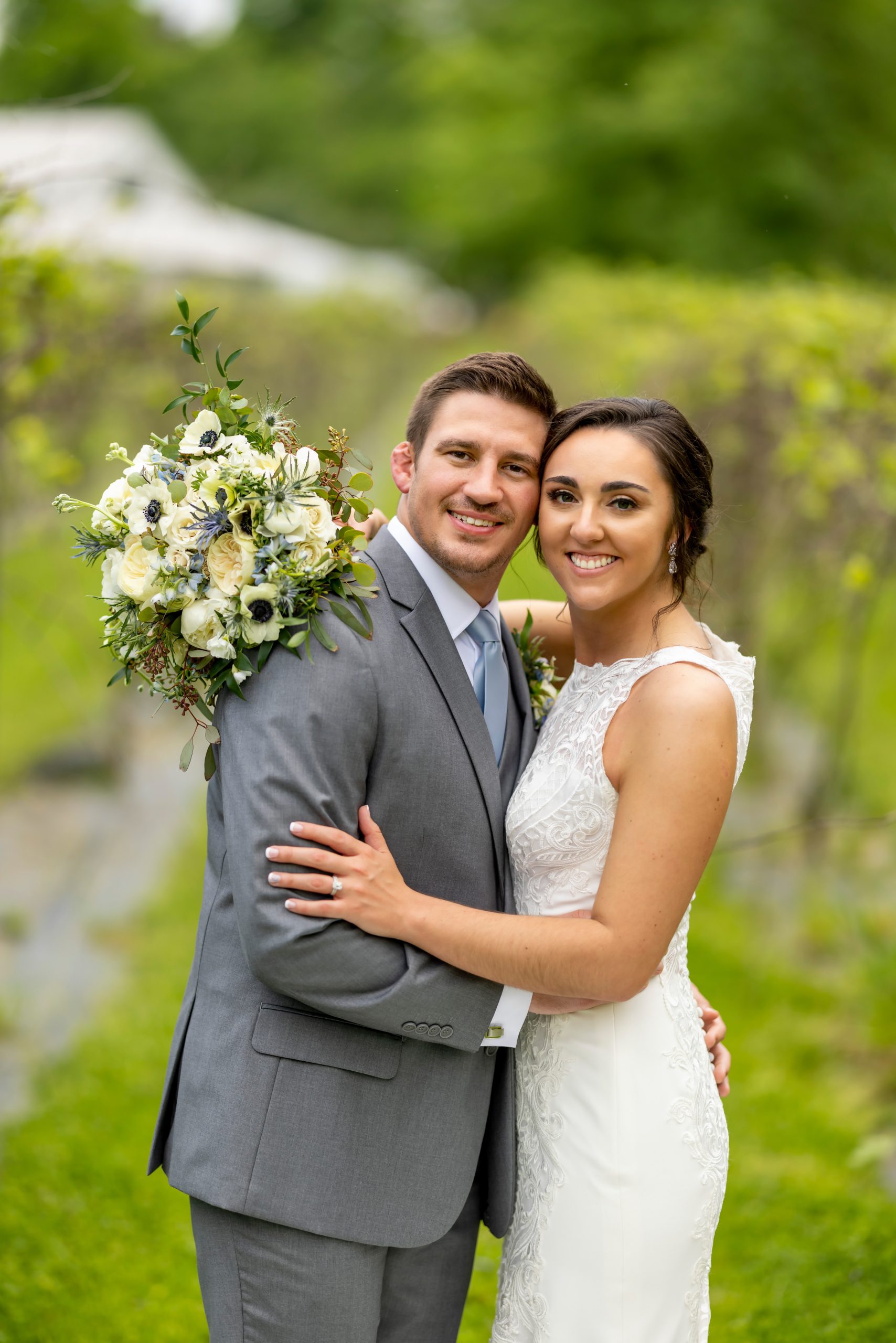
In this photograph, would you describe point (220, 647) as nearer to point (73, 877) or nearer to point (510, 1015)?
point (510, 1015)

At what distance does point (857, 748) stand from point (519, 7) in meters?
28.0

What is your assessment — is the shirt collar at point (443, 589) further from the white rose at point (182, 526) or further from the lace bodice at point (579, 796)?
the white rose at point (182, 526)

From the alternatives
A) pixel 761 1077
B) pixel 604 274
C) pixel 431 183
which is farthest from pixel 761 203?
pixel 761 1077

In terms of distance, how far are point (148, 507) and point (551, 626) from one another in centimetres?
128

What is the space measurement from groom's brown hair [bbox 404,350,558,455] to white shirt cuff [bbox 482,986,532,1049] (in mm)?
1125

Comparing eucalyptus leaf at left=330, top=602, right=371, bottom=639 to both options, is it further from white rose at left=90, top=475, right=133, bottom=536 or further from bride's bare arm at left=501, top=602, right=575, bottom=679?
bride's bare arm at left=501, top=602, right=575, bottom=679

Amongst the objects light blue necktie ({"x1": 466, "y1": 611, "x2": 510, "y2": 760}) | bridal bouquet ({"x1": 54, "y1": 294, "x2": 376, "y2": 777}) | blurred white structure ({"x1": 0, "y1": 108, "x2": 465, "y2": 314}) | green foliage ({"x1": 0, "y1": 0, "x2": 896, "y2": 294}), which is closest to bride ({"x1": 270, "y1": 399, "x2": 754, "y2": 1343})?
light blue necktie ({"x1": 466, "y1": 611, "x2": 510, "y2": 760})

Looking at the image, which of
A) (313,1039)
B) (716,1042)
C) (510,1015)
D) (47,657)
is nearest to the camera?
(313,1039)

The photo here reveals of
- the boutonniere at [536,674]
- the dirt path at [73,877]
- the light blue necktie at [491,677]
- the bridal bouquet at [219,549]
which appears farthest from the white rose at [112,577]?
the dirt path at [73,877]

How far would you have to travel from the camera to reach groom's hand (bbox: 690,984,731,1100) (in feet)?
8.86

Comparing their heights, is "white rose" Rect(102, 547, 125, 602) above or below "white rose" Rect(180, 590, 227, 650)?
above

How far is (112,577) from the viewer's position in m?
2.27

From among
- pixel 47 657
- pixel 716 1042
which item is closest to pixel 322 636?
pixel 716 1042

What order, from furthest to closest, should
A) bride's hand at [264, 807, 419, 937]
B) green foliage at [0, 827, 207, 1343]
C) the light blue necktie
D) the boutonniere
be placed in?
green foliage at [0, 827, 207, 1343] < the boutonniere < the light blue necktie < bride's hand at [264, 807, 419, 937]
